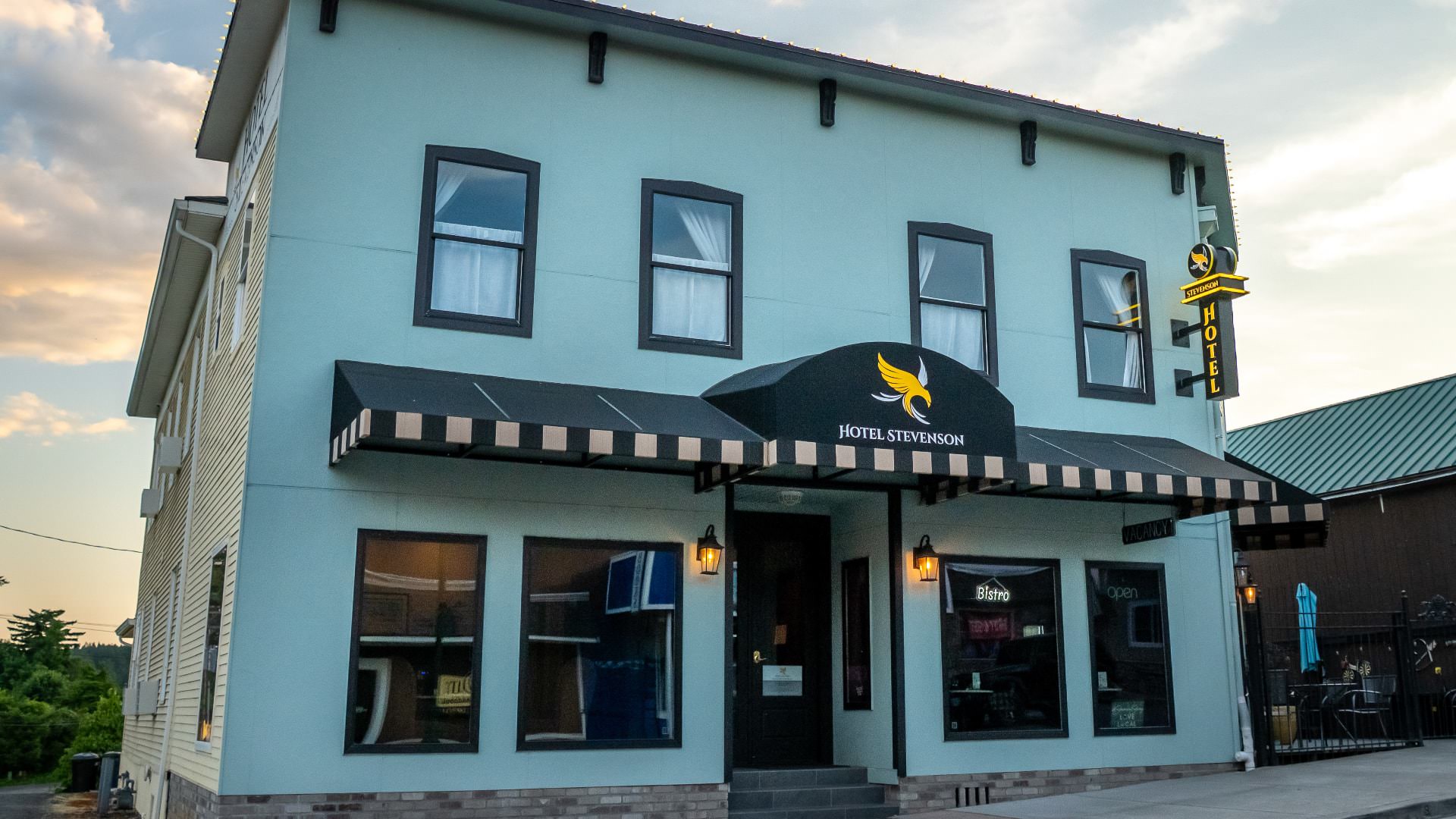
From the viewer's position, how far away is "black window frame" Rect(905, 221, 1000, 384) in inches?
497

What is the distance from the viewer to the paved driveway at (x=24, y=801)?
18031 millimetres

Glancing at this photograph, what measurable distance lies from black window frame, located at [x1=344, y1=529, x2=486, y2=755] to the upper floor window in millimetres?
5229

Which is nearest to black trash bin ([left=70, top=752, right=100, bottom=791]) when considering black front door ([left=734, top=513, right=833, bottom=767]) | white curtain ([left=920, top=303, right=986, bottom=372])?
black front door ([left=734, top=513, right=833, bottom=767])

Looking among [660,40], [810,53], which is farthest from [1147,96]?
[660,40]

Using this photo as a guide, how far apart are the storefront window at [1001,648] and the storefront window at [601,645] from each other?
3.03 m

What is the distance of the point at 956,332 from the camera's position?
12.9 m

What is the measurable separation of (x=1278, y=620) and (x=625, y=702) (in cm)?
1445

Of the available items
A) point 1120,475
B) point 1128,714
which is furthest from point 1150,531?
point 1128,714

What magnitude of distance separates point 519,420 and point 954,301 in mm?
5484

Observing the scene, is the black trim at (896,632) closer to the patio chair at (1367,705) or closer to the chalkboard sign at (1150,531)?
the chalkboard sign at (1150,531)

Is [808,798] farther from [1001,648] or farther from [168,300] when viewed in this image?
[168,300]

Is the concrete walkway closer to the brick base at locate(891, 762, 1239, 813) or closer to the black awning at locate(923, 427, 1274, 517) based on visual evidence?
the brick base at locate(891, 762, 1239, 813)

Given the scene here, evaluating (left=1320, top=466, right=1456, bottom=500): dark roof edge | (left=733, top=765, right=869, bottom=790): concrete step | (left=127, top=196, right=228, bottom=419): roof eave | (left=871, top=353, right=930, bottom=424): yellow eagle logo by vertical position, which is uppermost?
(left=127, top=196, right=228, bottom=419): roof eave

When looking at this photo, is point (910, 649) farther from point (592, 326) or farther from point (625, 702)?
point (592, 326)
